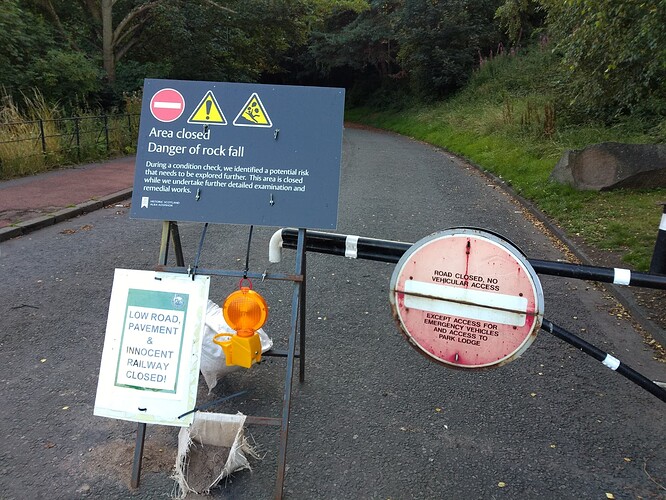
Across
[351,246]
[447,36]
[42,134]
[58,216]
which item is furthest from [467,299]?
[447,36]

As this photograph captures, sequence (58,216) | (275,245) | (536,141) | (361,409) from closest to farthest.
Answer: (275,245)
(361,409)
(58,216)
(536,141)

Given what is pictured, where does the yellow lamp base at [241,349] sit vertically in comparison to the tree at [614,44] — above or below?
below

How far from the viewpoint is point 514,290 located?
2.61 m

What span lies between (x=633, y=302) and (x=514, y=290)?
11.2 feet

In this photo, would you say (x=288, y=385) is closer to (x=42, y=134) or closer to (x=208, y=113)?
(x=208, y=113)

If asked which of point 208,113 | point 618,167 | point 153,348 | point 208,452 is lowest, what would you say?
point 208,452

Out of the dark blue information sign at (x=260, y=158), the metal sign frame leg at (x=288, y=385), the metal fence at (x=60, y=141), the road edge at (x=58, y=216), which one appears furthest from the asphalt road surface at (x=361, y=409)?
the metal fence at (x=60, y=141)

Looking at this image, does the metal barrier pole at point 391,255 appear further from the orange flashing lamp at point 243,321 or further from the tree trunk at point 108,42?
the tree trunk at point 108,42

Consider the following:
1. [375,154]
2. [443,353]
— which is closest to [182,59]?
[375,154]

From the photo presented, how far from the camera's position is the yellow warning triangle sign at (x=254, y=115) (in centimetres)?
290

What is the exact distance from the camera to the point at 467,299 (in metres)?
2.67

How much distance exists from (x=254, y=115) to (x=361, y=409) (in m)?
1.91

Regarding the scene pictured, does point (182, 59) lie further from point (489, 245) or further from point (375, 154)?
point (489, 245)

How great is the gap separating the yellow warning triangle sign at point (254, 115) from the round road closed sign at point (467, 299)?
99 centimetres
